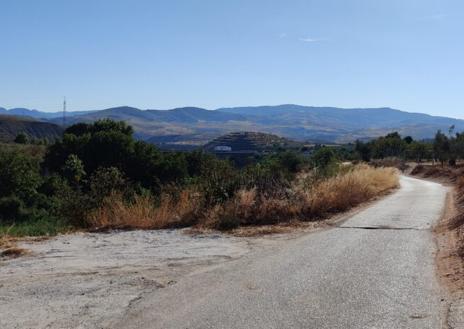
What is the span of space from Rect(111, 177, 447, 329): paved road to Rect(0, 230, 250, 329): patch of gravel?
346 mm

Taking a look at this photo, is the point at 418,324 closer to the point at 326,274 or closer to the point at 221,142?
the point at 326,274

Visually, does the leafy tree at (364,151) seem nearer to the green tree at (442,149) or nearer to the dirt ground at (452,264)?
the green tree at (442,149)

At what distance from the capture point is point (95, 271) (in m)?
7.46

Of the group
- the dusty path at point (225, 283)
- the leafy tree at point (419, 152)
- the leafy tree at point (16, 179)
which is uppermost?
the dusty path at point (225, 283)

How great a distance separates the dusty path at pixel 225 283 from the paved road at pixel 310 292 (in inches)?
0.5

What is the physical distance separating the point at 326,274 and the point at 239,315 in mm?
1951

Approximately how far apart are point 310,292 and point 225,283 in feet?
3.62

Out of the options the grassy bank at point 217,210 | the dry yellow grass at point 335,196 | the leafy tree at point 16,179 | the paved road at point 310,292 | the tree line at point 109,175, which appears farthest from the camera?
the leafy tree at point 16,179

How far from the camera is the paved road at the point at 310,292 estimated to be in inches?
211

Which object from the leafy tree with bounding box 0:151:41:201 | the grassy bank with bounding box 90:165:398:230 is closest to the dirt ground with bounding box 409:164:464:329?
the grassy bank with bounding box 90:165:398:230

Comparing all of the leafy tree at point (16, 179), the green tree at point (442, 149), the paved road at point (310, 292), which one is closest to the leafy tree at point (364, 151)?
the green tree at point (442, 149)

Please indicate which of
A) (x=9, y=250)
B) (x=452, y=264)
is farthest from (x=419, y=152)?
(x=9, y=250)

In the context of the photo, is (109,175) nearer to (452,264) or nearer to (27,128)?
(452,264)

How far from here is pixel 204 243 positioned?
31.6ft
